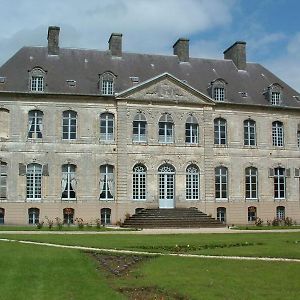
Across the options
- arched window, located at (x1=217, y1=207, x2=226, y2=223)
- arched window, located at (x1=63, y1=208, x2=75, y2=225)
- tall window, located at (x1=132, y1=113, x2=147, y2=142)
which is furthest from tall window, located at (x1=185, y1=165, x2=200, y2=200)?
arched window, located at (x1=63, y1=208, x2=75, y2=225)

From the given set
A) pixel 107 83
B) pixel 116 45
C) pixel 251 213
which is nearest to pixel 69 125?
pixel 107 83

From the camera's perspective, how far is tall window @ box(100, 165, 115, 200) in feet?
114

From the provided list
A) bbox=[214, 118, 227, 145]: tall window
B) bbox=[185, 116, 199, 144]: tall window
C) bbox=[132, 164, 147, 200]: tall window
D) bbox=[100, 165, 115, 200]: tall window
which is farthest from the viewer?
bbox=[214, 118, 227, 145]: tall window

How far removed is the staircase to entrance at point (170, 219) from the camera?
105ft

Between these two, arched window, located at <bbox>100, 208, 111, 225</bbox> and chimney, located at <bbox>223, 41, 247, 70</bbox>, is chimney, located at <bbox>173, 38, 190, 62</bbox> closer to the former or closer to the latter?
chimney, located at <bbox>223, 41, 247, 70</bbox>

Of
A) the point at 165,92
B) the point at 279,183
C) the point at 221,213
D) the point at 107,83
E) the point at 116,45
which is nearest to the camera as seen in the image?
the point at 107,83

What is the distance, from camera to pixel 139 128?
35.6 m

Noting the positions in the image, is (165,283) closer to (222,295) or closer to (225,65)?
(222,295)

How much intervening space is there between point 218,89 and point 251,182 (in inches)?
277

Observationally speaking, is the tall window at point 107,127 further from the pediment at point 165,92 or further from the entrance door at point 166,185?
the entrance door at point 166,185

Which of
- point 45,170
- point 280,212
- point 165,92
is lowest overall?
point 280,212

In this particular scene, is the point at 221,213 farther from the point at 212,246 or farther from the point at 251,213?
the point at 212,246

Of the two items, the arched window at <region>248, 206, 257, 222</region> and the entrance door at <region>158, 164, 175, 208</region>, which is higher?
the entrance door at <region>158, 164, 175, 208</region>

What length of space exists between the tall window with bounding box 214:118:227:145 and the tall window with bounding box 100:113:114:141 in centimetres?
746
